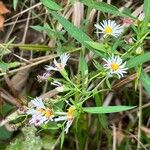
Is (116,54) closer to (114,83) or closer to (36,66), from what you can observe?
(114,83)

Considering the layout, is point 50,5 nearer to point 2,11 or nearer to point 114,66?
point 114,66

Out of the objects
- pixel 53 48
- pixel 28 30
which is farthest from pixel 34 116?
pixel 28 30

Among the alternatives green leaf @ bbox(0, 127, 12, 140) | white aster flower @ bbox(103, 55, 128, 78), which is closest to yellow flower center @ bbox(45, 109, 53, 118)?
white aster flower @ bbox(103, 55, 128, 78)

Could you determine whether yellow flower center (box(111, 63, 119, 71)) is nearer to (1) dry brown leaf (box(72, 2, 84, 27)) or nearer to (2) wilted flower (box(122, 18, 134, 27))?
(2) wilted flower (box(122, 18, 134, 27))

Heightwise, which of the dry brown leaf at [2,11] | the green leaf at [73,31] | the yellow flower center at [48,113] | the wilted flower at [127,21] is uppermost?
the dry brown leaf at [2,11]

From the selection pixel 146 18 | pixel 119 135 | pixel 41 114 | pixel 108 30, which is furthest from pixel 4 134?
pixel 146 18

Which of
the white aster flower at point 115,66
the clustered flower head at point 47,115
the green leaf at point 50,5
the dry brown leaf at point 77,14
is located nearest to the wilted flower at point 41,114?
the clustered flower head at point 47,115

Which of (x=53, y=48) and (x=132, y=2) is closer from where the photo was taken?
(x=53, y=48)

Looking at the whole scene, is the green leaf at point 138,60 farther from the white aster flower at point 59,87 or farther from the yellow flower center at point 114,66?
the white aster flower at point 59,87
